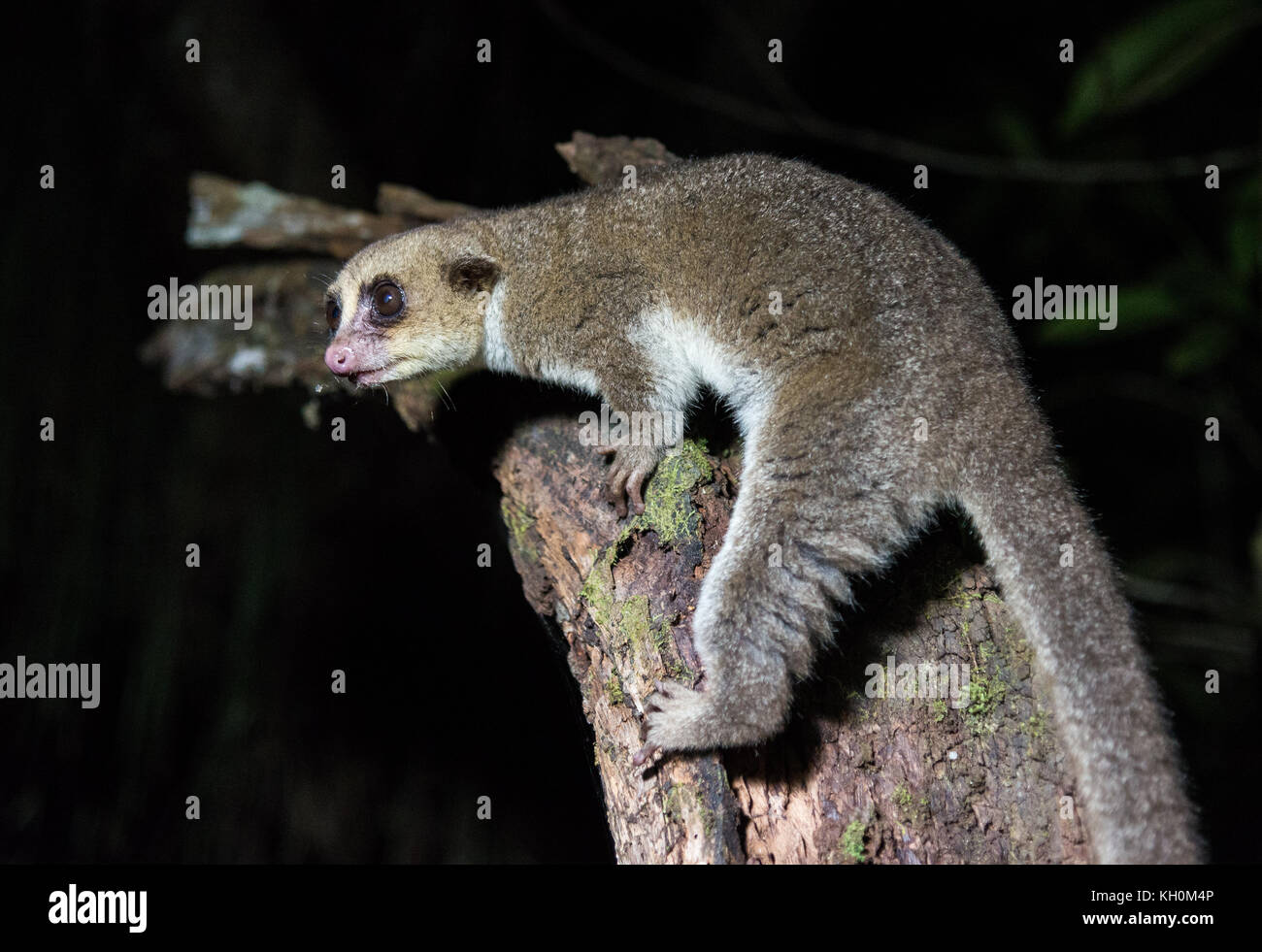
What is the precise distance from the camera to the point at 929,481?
3.28 metres

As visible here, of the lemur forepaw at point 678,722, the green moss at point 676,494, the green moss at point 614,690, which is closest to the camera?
the lemur forepaw at point 678,722

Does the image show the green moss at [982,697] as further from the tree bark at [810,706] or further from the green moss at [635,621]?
the green moss at [635,621]

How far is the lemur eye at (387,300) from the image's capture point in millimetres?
4281

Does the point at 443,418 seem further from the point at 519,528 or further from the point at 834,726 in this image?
the point at 834,726

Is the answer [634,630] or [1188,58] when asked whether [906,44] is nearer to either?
[1188,58]

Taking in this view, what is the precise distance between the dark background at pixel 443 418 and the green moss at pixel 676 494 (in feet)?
3.32

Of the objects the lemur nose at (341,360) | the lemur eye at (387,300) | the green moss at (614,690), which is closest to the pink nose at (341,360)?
the lemur nose at (341,360)

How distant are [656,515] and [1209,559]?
Result: 4.84 metres

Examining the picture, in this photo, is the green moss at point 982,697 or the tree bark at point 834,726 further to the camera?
the green moss at point 982,697

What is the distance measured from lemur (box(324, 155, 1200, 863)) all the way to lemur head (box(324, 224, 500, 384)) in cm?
1

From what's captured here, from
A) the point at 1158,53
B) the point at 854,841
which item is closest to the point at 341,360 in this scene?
the point at 854,841

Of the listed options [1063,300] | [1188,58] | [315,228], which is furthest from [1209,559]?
[315,228]

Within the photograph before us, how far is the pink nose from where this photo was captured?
420cm

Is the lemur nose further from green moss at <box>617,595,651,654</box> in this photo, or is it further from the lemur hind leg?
the lemur hind leg
